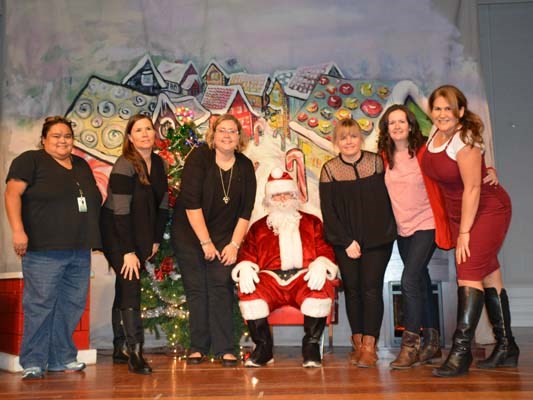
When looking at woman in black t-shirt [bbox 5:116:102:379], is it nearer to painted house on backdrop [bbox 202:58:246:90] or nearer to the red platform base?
the red platform base

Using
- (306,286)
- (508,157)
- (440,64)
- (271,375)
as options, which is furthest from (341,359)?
(508,157)

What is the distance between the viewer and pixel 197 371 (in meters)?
3.23

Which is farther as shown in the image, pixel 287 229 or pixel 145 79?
pixel 145 79

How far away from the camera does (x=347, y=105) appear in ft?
16.3

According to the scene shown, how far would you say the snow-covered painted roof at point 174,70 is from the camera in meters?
5.05

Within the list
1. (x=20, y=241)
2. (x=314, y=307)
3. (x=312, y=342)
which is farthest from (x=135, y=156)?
(x=312, y=342)

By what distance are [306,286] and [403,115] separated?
110cm

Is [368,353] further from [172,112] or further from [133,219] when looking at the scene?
[172,112]

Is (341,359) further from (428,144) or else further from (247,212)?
(428,144)

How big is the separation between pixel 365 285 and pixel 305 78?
7.13 feet

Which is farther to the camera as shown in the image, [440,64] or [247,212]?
[440,64]

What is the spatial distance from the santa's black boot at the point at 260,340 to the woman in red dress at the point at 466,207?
3.20ft

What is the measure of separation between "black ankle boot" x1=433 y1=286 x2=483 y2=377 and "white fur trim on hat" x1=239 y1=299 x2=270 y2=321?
3.27 ft

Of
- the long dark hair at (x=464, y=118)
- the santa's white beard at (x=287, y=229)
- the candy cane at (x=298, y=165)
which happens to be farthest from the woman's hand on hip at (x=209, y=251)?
the candy cane at (x=298, y=165)
